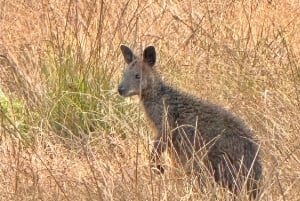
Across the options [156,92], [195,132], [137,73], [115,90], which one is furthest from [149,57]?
[195,132]

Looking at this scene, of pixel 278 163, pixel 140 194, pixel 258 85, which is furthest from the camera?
pixel 258 85

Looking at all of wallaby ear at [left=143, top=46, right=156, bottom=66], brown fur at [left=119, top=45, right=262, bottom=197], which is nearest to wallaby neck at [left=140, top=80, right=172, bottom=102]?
brown fur at [left=119, top=45, right=262, bottom=197]

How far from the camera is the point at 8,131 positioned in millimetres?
7051

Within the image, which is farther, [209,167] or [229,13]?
[229,13]

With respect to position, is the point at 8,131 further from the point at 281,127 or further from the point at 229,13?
the point at 229,13

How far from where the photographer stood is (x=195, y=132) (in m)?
5.99

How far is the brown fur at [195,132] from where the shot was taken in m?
6.03

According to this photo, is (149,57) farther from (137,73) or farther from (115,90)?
(115,90)

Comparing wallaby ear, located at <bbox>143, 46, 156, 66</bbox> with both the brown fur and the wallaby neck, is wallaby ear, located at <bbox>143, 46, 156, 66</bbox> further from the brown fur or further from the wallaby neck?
the wallaby neck

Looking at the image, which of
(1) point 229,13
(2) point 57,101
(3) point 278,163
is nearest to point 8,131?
(2) point 57,101

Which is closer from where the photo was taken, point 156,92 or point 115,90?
point 156,92

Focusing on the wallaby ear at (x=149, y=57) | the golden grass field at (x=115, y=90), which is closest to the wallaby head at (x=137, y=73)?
the wallaby ear at (x=149, y=57)

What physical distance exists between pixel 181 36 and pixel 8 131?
2.90m

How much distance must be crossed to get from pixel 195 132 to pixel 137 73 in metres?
1.60
